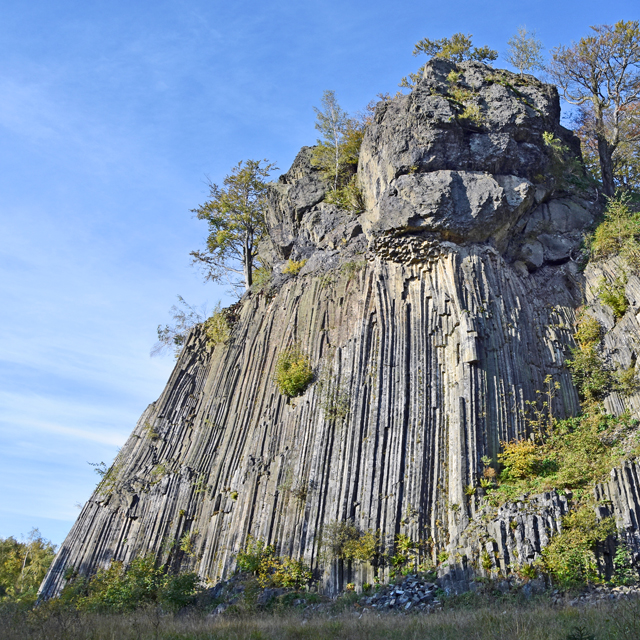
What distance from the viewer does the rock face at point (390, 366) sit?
16422 mm

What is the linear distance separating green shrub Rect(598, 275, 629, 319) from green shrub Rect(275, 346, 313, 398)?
1005cm

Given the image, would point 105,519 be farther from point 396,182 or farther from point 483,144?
point 483,144

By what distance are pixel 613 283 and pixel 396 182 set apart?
8087 millimetres

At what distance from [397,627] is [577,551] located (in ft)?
15.9

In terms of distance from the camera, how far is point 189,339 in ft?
85.4

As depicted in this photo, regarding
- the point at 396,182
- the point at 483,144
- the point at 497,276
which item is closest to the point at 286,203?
the point at 396,182

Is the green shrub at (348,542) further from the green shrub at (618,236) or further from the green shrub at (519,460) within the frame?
the green shrub at (618,236)

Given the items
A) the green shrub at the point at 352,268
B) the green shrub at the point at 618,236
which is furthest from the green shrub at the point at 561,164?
the green shrub at the point at 352,268

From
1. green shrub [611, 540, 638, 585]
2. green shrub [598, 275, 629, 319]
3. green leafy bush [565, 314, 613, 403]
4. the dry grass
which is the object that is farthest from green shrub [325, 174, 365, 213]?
the dry grass

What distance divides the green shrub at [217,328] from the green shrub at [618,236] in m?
14.5

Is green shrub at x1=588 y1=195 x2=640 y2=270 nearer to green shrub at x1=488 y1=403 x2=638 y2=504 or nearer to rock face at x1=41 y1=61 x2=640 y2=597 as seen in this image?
rock face at x1=41 y1=61 x2=640 y2=597

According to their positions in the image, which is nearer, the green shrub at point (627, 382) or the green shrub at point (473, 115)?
the green shrub at point (627, 382)

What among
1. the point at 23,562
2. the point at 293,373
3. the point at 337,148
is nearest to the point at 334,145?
the point at 337,148

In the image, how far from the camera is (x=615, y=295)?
1916 cm
